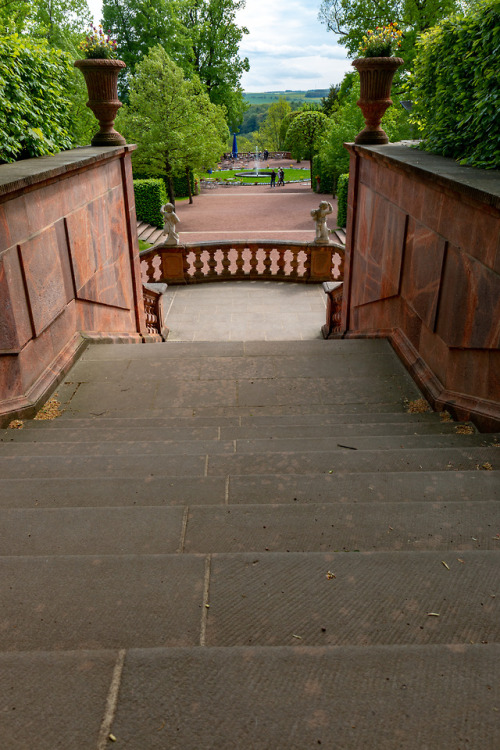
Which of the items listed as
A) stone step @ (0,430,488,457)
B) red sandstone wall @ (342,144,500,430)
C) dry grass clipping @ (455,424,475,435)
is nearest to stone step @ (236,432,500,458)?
stone step @ (0,430,488,457)

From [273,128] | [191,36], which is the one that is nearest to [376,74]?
[191,36]

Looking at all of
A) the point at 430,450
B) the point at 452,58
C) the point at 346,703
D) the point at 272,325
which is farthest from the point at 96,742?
the point at 272,325

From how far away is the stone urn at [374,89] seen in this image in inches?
306

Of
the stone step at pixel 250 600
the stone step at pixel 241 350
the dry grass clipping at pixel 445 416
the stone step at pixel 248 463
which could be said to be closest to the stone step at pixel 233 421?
the dry grass clipping at pixel 445 416

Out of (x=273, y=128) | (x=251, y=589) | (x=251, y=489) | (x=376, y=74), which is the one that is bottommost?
(x=251, y=489)

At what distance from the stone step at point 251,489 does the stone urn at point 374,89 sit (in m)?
6.43

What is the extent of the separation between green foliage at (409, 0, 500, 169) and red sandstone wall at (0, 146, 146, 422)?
158 inches

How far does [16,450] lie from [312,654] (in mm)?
2961

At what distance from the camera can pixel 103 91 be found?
318 inches

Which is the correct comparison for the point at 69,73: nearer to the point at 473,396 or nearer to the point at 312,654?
the point at 473,396

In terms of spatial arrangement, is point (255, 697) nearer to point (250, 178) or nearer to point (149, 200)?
point (149, 200)

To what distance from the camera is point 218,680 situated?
1479 mm

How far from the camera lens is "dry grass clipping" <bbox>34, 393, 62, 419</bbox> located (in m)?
5.02

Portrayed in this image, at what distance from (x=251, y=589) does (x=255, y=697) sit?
56cm
